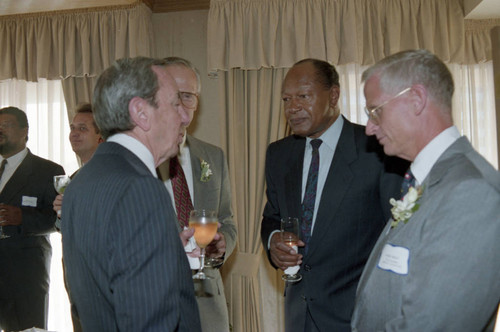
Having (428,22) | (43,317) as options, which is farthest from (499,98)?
(43,317)

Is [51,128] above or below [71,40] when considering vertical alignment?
below

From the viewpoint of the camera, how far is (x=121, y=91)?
58.7 inches

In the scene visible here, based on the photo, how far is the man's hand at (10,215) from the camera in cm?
367

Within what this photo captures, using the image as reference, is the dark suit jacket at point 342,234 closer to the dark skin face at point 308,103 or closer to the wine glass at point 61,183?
the dark skin face at point 308,103

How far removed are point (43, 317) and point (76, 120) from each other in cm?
175

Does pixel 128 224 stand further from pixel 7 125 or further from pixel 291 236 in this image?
pixel 7 125

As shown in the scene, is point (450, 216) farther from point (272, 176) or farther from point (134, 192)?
point (272, 176)

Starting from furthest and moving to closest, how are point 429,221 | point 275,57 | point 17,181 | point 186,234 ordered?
point 275,57, point 17,181, point 186,234, point 429,221

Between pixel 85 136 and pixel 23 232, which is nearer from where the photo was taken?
pixel 85 136

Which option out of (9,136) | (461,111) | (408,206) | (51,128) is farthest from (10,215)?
(461,111)

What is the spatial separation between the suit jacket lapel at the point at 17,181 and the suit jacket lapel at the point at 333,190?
9.07 ft

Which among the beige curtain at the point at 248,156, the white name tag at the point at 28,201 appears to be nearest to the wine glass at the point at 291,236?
the beige curtain at the point at 248,156

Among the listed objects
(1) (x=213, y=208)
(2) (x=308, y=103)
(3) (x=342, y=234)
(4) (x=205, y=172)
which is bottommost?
(3) (x=342, y=234)

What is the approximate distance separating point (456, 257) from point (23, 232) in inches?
141
